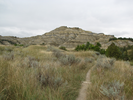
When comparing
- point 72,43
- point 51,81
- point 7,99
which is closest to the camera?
point 7,99

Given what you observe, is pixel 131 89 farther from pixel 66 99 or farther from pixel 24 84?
pixel 24 84

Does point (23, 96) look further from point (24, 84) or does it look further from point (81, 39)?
point (81, 39)

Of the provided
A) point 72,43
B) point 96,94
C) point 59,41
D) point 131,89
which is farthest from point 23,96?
point 59,41

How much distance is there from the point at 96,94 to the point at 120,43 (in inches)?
3074

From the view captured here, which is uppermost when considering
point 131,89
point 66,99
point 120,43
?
point 120,43

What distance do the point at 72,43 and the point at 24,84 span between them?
71.4 meters

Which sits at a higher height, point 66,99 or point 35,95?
point 35,95

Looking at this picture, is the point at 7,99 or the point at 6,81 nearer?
the point at 7,99

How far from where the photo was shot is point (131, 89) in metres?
2.29

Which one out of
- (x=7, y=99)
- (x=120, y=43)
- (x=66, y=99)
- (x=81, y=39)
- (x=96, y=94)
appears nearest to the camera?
(x=7, y=99)

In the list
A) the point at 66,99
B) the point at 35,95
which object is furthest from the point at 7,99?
the point at 66,99

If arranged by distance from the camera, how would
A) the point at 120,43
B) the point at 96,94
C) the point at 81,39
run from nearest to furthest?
the point at 96,94 → the point at 120,43 → the point at 81,39

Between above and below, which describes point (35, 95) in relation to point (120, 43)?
below

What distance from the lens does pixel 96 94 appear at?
84.0 inches
